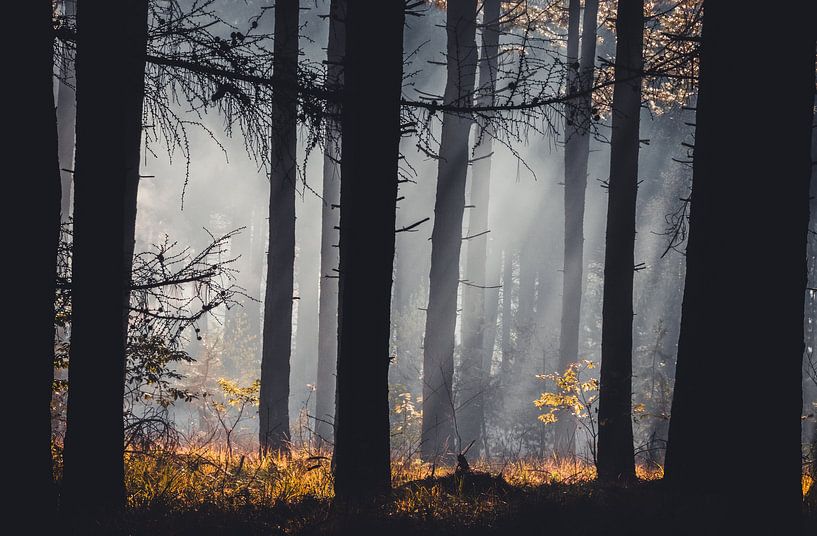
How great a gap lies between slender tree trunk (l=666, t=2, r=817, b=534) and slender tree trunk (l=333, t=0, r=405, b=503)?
2168 millimetres

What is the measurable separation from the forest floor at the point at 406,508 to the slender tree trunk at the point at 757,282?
1.33ft

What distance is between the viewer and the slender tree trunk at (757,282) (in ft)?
14.1

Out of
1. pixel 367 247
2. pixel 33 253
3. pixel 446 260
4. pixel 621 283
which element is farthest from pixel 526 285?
pixel 33 253

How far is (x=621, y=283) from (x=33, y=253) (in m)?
6.82

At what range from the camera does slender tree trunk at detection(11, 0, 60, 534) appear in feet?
11.8

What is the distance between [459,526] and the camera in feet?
13.5

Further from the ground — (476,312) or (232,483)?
(476,312)

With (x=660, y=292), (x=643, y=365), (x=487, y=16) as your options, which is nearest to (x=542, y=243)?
(x=660, y=292)

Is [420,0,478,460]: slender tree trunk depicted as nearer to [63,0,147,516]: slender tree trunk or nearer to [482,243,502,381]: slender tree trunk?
[63,0,147,516]: slender tree trunk

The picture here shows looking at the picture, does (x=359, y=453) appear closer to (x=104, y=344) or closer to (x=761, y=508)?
(x=104, y=344)

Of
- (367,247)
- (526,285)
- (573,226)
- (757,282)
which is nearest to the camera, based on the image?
(757,282)

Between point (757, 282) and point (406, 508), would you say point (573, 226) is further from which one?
point (406, 508)

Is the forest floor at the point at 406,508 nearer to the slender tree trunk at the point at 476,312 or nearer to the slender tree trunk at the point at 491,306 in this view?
the slender tree trunk at the point at 476,312

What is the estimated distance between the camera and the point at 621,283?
866 centimetres
